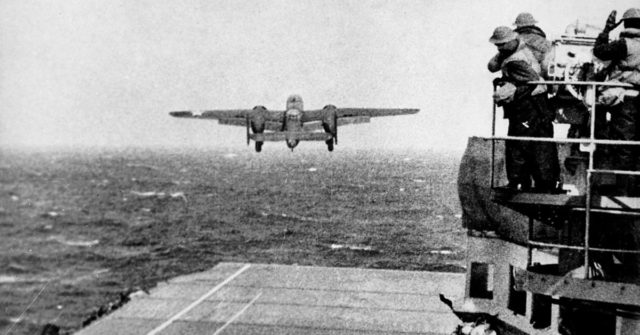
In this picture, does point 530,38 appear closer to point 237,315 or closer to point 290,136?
point 237,315

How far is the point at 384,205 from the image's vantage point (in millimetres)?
95125

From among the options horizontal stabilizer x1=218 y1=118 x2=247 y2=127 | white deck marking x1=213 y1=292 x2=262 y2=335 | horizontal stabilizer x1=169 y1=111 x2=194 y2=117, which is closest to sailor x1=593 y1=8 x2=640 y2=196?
white deck marking x1=213 y1=292 x2=262 y2=335

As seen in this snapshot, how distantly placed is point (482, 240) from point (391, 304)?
35.0 feet

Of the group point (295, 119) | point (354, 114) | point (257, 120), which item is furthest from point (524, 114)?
point (354, 114)

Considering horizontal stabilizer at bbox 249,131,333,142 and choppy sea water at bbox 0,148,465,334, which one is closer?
choppy sea water at bbox 0,148,465,334

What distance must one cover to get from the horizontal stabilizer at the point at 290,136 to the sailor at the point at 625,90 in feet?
136

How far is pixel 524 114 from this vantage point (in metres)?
8.55

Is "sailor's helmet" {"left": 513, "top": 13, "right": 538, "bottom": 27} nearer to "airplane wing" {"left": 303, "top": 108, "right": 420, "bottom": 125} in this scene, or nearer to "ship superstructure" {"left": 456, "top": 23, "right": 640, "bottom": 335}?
"ship superstructure" {"left": 456, "top": 23, "right": 640, "bottom": 335}

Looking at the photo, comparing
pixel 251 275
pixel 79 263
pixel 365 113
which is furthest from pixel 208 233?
pixel 251 275

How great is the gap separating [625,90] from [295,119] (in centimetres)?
4938

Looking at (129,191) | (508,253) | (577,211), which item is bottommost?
(129,191)

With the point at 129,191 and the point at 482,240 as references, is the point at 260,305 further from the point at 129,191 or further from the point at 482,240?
the point at 129,191

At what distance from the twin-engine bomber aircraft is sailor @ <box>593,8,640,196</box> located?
41.9 metres

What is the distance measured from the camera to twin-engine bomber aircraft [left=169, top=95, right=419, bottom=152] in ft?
169
